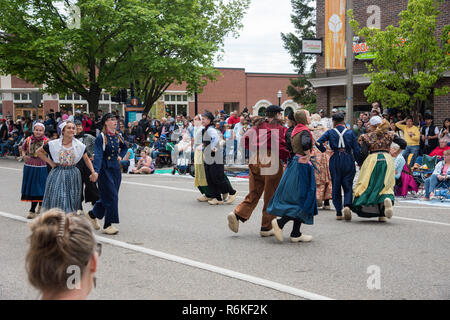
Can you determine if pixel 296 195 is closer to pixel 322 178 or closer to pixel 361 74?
pixel 322 178

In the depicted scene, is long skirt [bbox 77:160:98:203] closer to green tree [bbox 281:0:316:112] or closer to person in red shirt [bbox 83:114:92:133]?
person in red shirt [bbox 83:114:92:133]

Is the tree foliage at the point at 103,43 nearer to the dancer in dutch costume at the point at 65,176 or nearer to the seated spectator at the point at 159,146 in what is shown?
the seated spectator at the point at 159,146

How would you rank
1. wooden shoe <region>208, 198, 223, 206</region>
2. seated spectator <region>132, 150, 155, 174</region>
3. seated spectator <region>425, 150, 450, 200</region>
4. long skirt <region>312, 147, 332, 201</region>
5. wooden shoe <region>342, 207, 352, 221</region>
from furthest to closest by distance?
seated spectator <region>132, 150, 155, 174</region>
seated spectator <region>425, 150, 450, 200</region>
wooden shoe <region>208, 198, 223, 206</region>
long skirt <region>312, 147, 332, 201</region>
wooden shoe <region>342, 207, 352, 221</region>

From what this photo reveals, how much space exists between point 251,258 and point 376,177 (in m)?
3.49

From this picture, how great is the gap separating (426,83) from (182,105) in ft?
142

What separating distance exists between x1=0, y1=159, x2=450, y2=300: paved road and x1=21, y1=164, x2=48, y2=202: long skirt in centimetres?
47

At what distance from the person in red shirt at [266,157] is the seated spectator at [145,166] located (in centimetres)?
1109

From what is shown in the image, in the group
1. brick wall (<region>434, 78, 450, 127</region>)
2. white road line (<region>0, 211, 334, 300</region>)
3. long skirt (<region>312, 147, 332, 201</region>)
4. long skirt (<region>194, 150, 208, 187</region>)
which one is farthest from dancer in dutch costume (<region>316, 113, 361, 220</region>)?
brick wall (<region>434, 78, 450, 127</region>)

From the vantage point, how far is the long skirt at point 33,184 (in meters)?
9.74

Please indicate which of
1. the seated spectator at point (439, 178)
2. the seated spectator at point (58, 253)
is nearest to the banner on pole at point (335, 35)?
the seated spectator at point (439, 178)

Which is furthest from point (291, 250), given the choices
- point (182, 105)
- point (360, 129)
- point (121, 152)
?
point (182, 105)

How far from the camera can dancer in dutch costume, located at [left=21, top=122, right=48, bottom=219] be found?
9.74 meters

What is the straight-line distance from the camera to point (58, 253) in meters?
2.15

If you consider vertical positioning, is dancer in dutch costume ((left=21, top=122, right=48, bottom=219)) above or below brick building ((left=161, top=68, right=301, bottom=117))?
below
